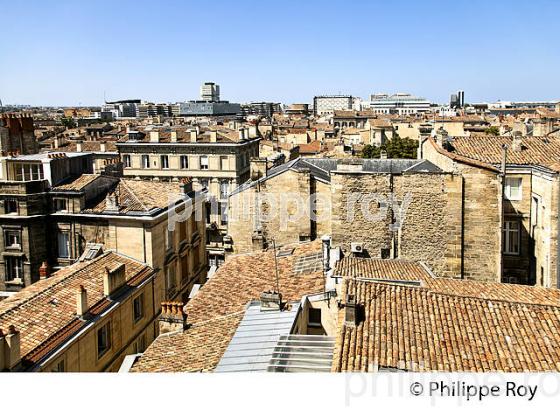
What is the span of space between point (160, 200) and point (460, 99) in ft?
291

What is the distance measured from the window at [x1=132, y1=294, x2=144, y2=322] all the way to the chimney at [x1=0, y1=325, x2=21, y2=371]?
12.4ft

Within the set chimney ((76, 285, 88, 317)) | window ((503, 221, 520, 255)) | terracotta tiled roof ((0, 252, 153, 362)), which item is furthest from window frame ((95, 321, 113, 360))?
window ((503, 221, 520, 255))

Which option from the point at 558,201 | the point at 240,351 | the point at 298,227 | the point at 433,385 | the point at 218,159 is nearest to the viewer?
the point at 433,385

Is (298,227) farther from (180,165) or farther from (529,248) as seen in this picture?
(180,165)

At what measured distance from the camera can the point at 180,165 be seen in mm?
22297

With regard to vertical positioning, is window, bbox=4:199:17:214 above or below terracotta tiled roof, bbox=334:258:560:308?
above

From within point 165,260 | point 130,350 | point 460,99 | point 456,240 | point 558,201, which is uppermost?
point 460,99

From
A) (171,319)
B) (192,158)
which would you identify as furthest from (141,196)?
(192,158)

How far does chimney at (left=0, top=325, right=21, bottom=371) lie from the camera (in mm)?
5881

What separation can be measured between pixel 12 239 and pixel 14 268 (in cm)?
60

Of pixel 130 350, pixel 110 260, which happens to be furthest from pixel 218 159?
pixel 130 350

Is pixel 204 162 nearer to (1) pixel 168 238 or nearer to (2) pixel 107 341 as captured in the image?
(1) pixel 168 238

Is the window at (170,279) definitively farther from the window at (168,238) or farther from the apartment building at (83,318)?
the apartment building at (83,318)

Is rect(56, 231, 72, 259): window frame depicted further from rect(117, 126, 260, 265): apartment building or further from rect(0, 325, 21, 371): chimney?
rect(117, 126, 260, 265): apartment building
